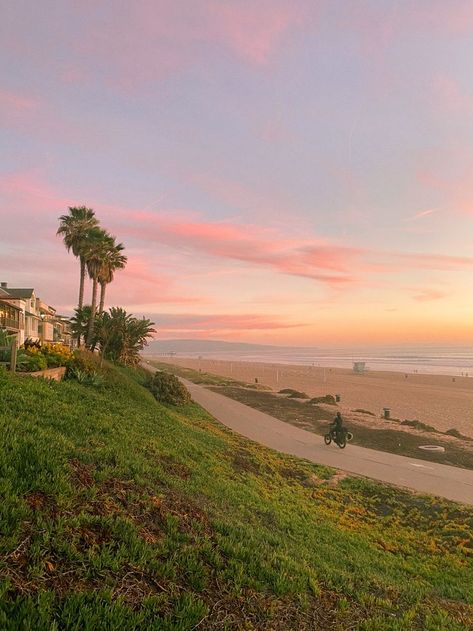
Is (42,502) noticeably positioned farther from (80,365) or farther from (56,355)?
(80,365)

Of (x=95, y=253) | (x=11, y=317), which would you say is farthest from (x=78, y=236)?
(x=11, y=317)

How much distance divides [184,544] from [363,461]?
1347cm

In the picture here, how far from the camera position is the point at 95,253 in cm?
3806

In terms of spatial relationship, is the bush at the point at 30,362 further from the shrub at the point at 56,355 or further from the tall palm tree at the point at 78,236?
the tall palm tree at the point at 78,236

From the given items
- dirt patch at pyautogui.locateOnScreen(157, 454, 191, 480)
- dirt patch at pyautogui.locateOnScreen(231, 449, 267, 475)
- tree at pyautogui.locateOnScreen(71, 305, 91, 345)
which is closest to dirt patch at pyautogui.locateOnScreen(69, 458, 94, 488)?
dirt patch at pyautogui.locateOnScreen(157, 454, 191, 480)

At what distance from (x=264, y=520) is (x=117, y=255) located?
39.1 m

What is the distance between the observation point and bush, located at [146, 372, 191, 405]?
27.1 m

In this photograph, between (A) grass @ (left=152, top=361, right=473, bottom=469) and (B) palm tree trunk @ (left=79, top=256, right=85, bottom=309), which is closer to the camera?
(A) grass @ (left=152, top=361, right=473, bottom=469)

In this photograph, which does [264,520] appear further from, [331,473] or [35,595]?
[331,473]

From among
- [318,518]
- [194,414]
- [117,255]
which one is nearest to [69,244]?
[117,255]

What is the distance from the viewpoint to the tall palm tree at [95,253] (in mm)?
37250

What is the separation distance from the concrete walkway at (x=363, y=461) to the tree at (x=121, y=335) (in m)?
11.5

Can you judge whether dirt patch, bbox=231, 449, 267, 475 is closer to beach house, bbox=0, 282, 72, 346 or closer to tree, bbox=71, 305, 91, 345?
beach house, bbox=0, 282, 72, 346

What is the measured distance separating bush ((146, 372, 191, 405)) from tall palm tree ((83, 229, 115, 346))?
34.6 ft
